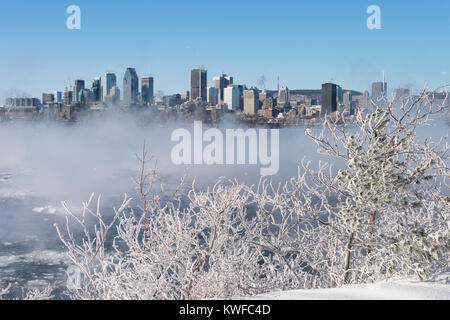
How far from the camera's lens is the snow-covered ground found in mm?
3170

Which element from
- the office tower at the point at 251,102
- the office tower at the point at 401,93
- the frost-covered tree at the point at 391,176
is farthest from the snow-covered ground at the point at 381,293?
the office tower at the point at 251,102

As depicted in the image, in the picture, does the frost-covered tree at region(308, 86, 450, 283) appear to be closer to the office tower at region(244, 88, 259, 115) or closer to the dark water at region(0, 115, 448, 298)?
the dark water at region(0, 115, 448, 298)

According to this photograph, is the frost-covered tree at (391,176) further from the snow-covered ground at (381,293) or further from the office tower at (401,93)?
the snow-covered ground at (381,293)

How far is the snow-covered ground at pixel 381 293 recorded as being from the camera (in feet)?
10.4

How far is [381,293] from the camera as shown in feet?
10.7

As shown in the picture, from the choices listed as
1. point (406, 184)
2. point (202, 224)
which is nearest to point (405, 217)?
point (406, 184)

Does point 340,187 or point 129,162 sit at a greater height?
point 340,187

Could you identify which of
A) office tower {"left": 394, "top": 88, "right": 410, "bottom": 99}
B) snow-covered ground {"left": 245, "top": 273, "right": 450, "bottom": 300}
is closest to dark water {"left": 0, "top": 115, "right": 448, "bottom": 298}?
office tower {"left": 394, "top": 88, "right": 410, "bottom": 99}

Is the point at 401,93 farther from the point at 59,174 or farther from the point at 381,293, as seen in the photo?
the point at 59,174

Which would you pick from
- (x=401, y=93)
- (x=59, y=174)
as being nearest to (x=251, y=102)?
(x=59, y=174)

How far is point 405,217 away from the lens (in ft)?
13.8

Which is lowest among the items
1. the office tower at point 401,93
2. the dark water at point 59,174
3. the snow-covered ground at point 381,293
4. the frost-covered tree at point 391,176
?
the dark water at point 59,174

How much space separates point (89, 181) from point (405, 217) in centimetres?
6023
